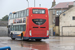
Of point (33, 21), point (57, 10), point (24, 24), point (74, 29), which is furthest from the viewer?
point (57, 10)

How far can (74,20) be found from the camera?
5347 cm

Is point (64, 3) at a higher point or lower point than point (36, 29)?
higher

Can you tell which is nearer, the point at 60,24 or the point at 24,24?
the point at 24,24

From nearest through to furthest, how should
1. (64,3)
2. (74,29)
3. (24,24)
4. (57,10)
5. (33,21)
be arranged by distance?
(33,21)
(24,24)
(74,29)
(57,10)
(64,3)

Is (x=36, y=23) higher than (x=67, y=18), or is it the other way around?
(x=67, y=18)

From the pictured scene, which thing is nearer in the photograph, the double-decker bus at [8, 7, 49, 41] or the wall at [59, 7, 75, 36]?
the double-decker bus at [8, 7, 49, 41]

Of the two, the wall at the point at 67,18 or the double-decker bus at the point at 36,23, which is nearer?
the double-decker bus at the point at 36,23

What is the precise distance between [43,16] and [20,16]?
13.2ft

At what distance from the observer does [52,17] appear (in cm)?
7506

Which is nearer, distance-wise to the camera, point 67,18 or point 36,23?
point 36,23

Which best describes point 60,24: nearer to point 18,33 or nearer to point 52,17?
point 52,17

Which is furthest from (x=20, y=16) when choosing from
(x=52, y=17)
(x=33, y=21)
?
(x=52, y=17)

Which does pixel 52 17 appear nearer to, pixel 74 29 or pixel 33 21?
pixel 74 29

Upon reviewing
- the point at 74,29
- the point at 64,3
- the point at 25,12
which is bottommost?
the point at 74,29
